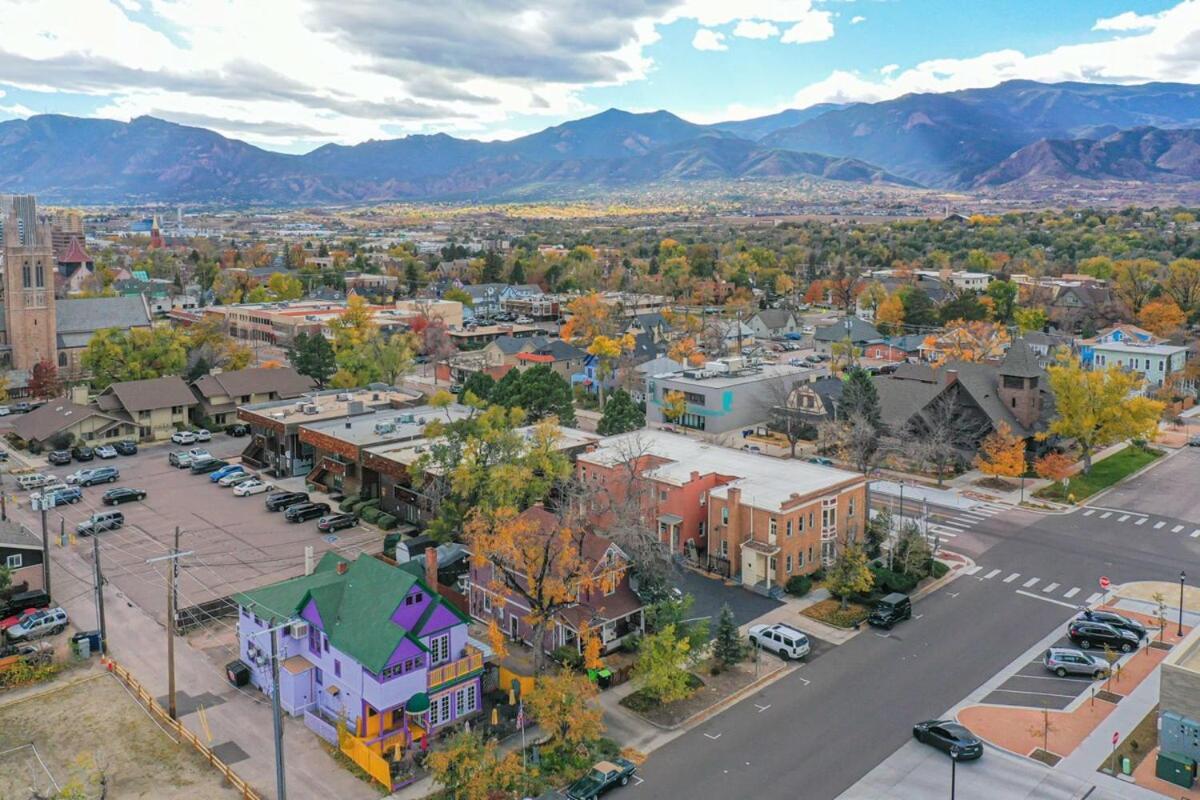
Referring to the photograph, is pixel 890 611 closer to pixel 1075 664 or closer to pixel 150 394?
pixel 1075 664

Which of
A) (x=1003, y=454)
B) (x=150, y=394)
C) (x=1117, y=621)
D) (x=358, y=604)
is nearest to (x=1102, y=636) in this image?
(x=1117, y=621)

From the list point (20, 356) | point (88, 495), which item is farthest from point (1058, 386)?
point (20, 356)

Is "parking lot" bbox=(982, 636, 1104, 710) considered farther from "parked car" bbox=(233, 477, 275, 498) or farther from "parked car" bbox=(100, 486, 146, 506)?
"parked car" bbox=(100, 486, 146, 506)

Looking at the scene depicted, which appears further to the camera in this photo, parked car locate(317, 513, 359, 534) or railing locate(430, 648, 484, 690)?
parked car locate(317, 513, 359, 534)

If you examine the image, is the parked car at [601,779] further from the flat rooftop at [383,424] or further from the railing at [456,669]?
the flat rooftop at [383,424]

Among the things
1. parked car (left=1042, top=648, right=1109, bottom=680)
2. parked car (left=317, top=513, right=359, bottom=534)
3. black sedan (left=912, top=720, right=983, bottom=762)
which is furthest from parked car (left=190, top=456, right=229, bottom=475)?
parked car (left=1042, top=648, right=1109, bottom=680)

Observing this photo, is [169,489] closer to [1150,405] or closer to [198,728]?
[198,728]
